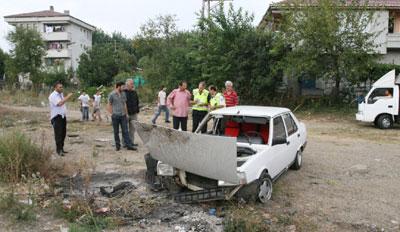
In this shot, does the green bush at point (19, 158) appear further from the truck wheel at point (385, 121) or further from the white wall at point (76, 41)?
the white wall at point (76, 41)

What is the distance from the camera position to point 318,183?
7090 millimetres

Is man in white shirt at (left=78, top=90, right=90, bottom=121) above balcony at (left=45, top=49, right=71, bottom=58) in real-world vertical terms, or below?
below

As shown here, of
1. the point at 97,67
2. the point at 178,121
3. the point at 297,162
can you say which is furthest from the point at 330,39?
the point at 97,67

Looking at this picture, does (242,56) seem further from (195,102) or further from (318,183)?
(318,183)

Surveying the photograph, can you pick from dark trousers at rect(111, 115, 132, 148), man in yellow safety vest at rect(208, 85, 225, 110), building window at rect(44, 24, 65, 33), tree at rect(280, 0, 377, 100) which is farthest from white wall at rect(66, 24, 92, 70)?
man in yellow safety vest at rect(208, 85, 225, 110)

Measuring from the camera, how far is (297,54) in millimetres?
19844

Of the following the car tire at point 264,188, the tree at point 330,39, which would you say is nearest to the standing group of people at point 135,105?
the car tire at point 264,188

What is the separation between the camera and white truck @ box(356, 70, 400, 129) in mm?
14547

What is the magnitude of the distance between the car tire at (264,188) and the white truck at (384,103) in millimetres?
10557

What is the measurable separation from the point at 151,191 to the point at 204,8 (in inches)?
942

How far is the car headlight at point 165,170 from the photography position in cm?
595

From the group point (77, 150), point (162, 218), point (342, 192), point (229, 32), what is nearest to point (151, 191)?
point (162, 218)

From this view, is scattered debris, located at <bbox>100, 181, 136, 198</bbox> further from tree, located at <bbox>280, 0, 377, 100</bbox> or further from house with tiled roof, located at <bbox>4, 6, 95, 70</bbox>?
house with tiled roof, located at <bbox>4, 6, 95, 70</bbox>

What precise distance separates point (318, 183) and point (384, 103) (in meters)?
9.17
